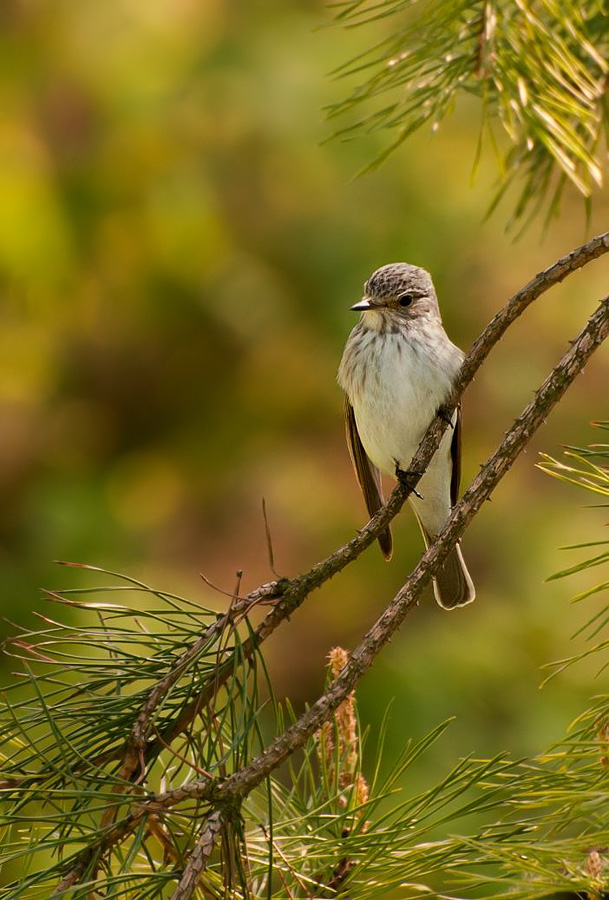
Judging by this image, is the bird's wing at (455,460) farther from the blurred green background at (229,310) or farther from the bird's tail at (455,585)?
the blurred green background at (229,310)

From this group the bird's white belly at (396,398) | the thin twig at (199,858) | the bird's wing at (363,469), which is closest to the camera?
the thin twig at (199,858)

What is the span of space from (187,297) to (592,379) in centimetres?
224

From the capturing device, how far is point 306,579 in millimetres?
1587

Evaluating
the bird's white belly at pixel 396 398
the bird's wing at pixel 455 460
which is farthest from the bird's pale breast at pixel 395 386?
the bird's wing at pixel 455 460

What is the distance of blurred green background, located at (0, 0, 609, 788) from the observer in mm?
5586

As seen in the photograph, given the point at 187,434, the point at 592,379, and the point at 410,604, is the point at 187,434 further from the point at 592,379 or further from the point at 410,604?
the point at 410,604

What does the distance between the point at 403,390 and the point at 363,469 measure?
56 centimetres

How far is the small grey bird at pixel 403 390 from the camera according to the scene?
115 inches

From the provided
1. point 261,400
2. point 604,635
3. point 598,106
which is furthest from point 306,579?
point 261,400

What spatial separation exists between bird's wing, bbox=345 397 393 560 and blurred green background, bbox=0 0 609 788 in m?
1.80

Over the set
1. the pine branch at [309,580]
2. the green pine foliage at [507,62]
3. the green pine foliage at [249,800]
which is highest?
the green pine foliage at [507,62]

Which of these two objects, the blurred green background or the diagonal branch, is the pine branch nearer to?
the diagonal branch

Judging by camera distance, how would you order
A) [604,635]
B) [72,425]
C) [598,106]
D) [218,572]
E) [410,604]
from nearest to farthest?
1. [410,604]
2. [598,106]
3. [604,635]
4. [218,572]
5. [72,425]

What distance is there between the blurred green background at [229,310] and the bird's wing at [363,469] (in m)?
1.80
